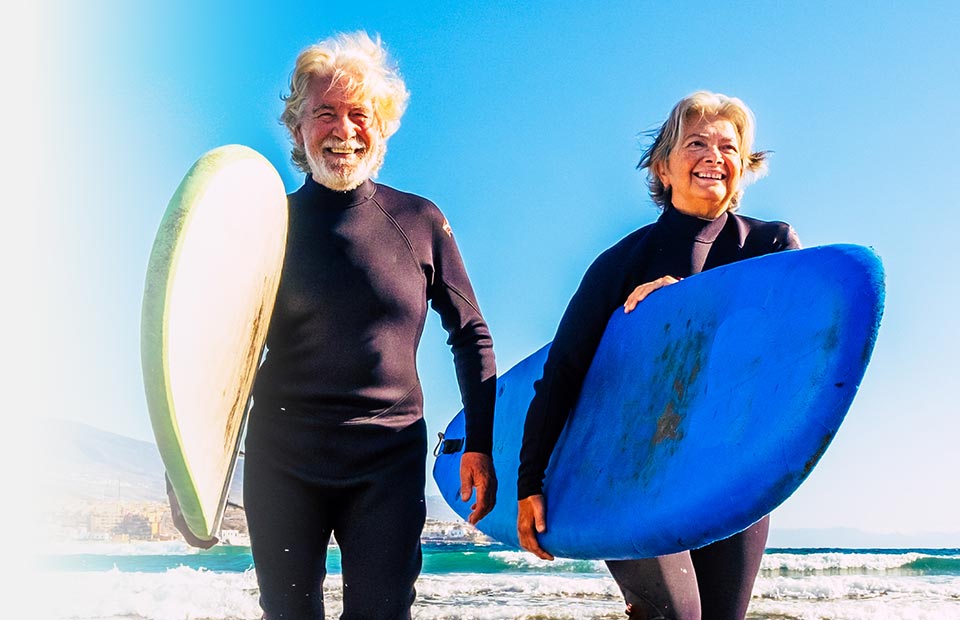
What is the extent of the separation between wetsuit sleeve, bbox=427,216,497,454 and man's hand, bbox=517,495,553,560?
171mm

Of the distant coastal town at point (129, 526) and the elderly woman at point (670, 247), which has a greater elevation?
the elderly woman at point (670, 247)

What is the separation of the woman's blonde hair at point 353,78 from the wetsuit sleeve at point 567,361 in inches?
25.7

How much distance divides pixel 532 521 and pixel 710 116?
1124mm

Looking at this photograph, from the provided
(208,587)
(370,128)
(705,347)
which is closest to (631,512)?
(705,347)

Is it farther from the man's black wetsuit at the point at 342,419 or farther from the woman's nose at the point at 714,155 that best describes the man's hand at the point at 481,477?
the woman's nose at the point at 714,155

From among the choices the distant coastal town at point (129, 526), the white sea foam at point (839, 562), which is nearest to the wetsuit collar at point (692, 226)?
the white sea foam at point (839, 562)

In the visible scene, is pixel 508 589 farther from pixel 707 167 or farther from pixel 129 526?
pixel 129 526

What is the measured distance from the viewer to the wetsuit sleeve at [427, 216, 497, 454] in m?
2.48

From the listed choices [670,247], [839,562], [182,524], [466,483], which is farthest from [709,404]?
[839,562]

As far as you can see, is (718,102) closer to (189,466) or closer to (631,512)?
(631,512)

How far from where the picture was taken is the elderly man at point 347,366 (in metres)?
2.19

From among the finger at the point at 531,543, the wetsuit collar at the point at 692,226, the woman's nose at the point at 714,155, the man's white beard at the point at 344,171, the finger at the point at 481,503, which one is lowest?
the finger at the point at 531,543

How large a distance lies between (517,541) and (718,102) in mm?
1269

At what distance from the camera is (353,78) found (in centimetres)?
237
